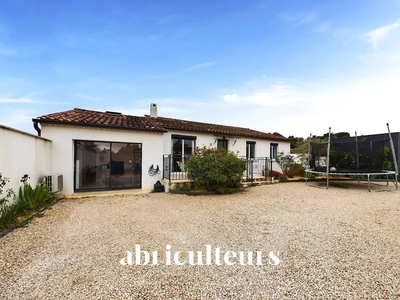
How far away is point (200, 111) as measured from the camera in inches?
726

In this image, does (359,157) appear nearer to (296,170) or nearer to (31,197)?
(296,170)

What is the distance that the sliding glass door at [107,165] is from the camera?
892 cm

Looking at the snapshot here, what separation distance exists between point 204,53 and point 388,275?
1255cm

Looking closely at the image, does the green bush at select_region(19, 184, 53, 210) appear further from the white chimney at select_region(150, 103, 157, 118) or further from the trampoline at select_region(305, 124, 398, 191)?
the trampoline at select_region(305, 124, 398, 191)

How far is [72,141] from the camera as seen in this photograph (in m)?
8.46

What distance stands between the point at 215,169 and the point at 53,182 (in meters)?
6.55

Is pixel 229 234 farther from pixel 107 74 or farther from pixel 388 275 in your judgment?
pixel 107 74

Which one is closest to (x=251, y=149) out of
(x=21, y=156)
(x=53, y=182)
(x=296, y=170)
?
(x=296, y=170)

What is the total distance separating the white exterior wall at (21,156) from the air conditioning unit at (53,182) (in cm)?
24

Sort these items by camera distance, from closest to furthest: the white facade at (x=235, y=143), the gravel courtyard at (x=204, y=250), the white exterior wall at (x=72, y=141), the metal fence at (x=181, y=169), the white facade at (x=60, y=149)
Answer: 1. the gravel courtyard at (x=204, y=250)
2. the white facade at (x=60, y=149)
3. the white exterior wall at (x=72, y=141)
4. the metal fence at (x=181, y=169)
5. the white facade at (x=235, y=143)

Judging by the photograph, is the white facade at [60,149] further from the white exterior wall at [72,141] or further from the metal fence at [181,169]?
the metal fence at [181,169]

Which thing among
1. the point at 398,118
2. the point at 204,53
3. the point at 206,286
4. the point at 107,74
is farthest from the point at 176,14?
the point at 398,118

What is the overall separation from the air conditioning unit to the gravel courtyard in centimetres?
98

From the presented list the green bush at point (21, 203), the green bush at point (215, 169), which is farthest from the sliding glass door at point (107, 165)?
the green bush at point (215, 169)
